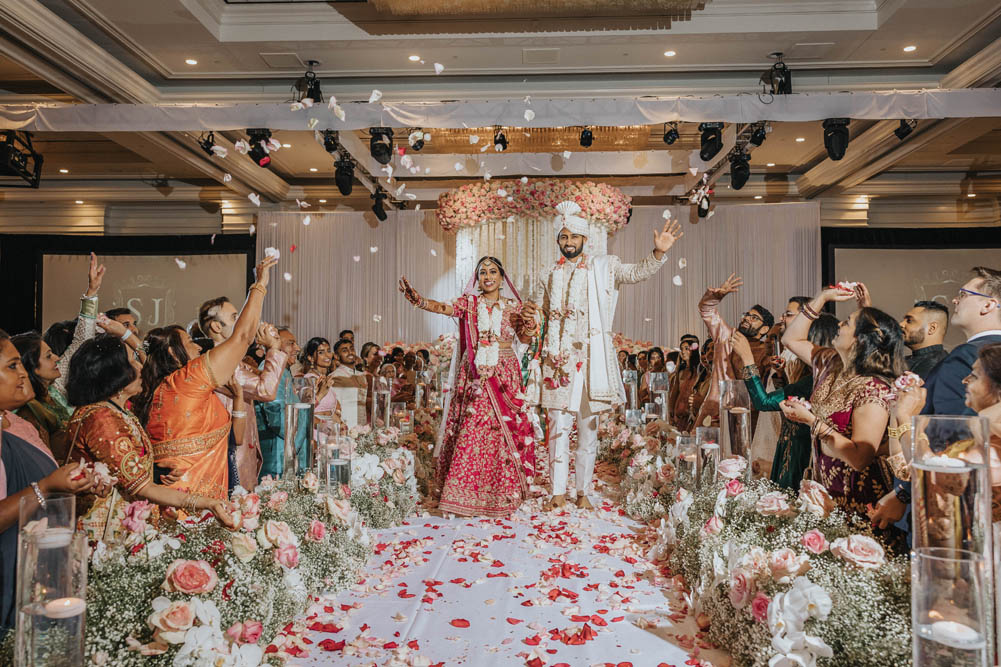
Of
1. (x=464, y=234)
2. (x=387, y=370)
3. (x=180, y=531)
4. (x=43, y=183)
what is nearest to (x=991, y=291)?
(x=180, y=531)

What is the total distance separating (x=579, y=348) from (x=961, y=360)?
2516mm

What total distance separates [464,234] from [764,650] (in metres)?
8.15

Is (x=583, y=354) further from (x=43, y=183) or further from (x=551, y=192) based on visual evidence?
(x=43, y=183)

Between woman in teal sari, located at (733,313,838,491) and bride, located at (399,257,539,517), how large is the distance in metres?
1.45

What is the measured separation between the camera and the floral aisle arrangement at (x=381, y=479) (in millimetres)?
3799

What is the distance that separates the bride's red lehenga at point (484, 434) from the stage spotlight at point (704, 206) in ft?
19.2

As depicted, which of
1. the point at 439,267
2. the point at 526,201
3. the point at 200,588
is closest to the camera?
the point at 200,588

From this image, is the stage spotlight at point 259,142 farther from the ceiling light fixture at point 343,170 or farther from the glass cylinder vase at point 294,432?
the glass cylinder vase at point 294,432

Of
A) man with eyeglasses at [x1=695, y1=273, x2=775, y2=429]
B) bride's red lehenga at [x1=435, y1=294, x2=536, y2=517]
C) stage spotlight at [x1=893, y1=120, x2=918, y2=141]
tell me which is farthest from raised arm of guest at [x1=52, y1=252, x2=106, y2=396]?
stage spotlight at [x1=893, y1=120, x2=918, y2=141]

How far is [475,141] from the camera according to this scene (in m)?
9.41

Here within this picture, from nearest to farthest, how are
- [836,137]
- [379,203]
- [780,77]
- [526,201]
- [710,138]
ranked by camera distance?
[836,137], [780,77], [710,138], [526,201], [379,203]

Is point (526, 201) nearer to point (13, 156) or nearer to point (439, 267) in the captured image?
point (439, 267)

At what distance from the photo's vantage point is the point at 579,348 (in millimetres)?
4527

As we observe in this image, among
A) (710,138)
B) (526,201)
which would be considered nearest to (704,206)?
(710,138)
